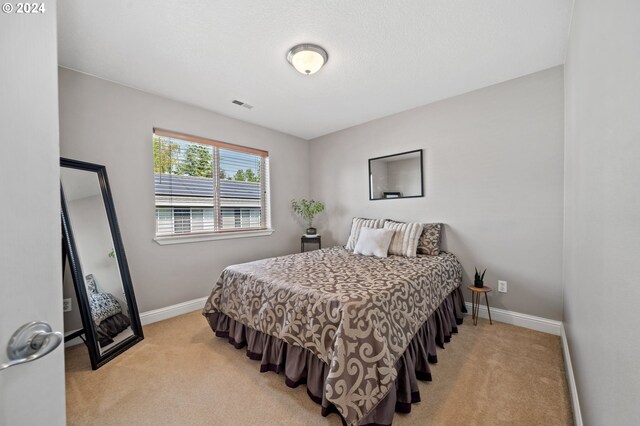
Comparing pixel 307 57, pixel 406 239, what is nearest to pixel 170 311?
pixel 406 239

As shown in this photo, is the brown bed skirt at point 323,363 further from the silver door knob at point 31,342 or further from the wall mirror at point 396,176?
the wall mirror at point 396,176

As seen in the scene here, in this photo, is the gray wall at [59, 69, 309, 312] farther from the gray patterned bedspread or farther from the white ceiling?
the gray patterned bedspread

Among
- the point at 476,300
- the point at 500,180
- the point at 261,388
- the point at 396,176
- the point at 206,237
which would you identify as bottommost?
the point at 261,388

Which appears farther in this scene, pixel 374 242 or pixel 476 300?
pixel 374 242

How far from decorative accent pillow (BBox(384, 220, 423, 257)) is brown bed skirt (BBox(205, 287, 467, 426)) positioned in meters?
0.62

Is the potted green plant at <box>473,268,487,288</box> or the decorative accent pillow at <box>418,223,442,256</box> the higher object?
the decorative accent pillow at <box>418,223,442,256</box>

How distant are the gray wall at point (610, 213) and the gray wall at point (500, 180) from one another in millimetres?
1324

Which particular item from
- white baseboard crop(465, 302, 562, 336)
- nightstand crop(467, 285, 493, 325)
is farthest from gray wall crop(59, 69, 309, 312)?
white baseboard crop(465, 302, 562, 336)

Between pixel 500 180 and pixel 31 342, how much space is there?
11.0 ft

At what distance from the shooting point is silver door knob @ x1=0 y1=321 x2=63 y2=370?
54 centimetres

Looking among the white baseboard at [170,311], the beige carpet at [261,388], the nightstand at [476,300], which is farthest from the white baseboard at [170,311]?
the nightstand at [476,300]

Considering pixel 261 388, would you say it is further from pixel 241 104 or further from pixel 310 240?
pixel 241 104

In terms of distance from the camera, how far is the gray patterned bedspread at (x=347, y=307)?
1.32 meters

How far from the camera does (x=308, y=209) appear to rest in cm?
418
